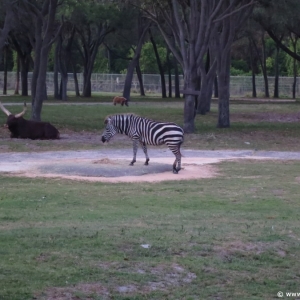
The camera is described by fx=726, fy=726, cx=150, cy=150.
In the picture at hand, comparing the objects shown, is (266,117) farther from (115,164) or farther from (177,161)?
(177,161)

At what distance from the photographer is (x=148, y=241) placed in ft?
30.0

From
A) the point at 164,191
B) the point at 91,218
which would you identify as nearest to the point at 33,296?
the point at 91,218

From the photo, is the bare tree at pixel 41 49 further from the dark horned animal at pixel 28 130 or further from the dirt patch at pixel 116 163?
the dirt patch at pixel 116 163

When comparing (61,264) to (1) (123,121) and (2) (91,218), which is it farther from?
(1) (123,121)

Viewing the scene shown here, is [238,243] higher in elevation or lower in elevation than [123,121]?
lower

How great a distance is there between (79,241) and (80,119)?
2407 cm

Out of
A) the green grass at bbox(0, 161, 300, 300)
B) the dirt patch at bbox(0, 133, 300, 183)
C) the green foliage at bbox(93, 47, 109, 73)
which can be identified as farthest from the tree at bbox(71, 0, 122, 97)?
the green grass at bbox(0, 161, 300, 300)

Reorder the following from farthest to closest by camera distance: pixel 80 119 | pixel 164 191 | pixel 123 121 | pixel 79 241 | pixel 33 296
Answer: pixel 80 119 → pixel 123 121 → pixel 164 191 → pixel 79 241 → pixel 33 296

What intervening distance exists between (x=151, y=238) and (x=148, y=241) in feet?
0.60

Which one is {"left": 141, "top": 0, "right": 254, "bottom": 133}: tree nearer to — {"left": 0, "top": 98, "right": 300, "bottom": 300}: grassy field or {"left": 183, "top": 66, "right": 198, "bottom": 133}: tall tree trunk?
{"left": 183, "top": 66, "right": 198, "bottom": 133}: tall tree trunk

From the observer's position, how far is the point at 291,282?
25.9 feet

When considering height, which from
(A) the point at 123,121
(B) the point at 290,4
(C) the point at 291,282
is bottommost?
(C) the point at 291,282

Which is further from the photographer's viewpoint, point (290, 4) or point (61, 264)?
point (290, 4)

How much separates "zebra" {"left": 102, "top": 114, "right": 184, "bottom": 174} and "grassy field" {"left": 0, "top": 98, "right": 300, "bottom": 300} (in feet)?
4.41
